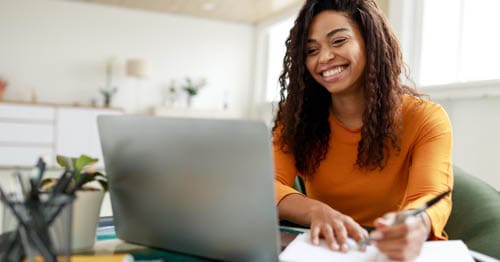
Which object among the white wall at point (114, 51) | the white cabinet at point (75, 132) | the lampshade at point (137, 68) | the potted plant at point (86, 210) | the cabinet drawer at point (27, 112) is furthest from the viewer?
the lampshade at point (137, 68)

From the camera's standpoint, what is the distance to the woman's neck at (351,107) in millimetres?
1391

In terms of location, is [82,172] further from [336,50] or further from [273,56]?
[273,56]

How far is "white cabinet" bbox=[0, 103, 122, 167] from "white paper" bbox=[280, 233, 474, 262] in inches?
210

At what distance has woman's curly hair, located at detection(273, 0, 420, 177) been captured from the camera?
1279 mm

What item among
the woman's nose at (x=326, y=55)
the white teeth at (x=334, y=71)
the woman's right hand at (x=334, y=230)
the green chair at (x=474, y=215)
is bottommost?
the green chair at (x=474, y=215)

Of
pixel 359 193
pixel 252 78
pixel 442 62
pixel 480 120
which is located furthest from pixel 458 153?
pixel 252 78

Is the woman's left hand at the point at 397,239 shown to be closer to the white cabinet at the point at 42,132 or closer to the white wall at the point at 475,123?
the white wall at the point at 475,123

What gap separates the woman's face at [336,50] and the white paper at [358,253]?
0.65 m

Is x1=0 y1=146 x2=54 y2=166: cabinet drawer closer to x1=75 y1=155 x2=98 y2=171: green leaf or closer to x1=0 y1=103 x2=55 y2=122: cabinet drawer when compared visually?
x1=0 y1=103 x2=55 y2=122: cabinet drawer

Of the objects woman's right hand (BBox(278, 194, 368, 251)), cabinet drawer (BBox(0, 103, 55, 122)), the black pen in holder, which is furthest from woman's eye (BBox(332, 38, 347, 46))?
cabinet drawer (BBox(0, 103, 55, 122))

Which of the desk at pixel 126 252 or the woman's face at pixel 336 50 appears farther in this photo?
the woman's face at pixel 336 50

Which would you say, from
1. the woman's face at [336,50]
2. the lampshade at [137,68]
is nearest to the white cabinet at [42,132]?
the lampshade at [137,68]

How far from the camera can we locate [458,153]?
305 cm

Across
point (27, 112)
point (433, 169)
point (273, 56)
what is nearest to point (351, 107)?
point (433, 169)
